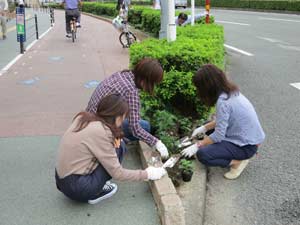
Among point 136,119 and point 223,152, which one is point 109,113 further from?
point 223,152

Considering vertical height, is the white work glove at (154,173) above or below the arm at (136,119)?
below

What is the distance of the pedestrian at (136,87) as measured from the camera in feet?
12.0

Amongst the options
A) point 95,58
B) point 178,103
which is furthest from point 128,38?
point 178,103

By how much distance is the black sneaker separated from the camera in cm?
339

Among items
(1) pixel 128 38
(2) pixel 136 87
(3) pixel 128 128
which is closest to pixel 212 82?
(2) pixel 136 87

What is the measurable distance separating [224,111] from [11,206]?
79.8 inches

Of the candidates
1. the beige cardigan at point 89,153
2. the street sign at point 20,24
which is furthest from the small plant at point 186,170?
the street sign at point 20,24

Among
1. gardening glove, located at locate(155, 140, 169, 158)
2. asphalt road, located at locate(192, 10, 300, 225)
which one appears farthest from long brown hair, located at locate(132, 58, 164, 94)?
asphalt road, located at locate(192, 10, 300, 225)

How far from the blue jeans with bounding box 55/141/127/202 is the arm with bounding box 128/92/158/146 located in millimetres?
632

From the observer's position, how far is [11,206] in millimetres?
3387

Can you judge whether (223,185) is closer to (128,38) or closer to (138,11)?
(128,38)

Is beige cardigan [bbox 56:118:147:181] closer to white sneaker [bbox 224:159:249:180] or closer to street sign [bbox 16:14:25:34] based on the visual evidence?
white sneaker [bbox 224:159:249:180]

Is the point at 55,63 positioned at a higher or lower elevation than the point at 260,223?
higher

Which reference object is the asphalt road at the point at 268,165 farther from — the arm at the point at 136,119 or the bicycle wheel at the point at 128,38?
the bicycle wheel at the point at 128,38
